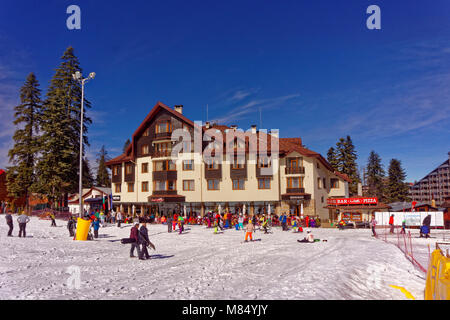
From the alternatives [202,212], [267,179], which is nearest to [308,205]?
[267,179]

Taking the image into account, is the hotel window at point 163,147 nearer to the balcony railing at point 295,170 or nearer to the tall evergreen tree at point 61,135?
the tall evergreen tree at point 61,135

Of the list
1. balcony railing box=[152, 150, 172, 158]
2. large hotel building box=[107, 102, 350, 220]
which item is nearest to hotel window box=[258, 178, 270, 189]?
large hotel building box=[107, 102, 350, 220]

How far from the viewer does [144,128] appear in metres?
45.9

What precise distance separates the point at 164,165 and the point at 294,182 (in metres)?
16.9

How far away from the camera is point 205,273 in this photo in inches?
435

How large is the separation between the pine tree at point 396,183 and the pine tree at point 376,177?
376 centimetres

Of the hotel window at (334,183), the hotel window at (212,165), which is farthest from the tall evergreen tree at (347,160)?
the hotel window at (212,165)

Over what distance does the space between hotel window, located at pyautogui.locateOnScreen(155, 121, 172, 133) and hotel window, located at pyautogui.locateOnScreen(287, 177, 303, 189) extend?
54.8 feet

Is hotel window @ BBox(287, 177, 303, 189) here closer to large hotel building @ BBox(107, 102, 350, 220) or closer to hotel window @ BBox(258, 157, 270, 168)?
large hotel building @ BBox(107, 102, 350, 220)

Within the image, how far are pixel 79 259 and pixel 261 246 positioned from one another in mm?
9548

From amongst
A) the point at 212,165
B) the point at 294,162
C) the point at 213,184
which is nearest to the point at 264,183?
the point at 294,162

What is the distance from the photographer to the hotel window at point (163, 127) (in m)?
A: 43.4

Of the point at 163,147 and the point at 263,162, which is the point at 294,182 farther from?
the point at 163,147
